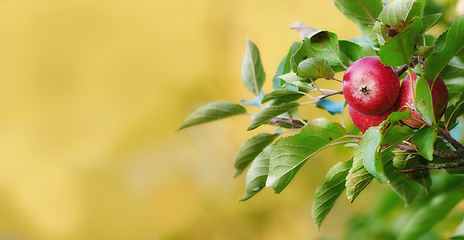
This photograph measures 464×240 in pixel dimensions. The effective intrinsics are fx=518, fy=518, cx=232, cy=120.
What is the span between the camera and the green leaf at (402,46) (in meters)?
0.41

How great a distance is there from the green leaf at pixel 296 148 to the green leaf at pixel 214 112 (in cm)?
14

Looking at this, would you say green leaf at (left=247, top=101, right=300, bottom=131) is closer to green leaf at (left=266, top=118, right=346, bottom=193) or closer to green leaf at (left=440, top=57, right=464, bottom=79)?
green leaf at (left=266, top=118, right=346, bottom=193)

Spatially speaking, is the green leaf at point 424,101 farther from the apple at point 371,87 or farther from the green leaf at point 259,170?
the green leaf at point 259,170

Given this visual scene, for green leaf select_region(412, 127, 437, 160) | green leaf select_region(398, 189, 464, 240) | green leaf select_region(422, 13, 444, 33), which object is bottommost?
green leaf select_region(398, 189, 464, 240)

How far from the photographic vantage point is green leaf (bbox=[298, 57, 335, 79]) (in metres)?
0.47

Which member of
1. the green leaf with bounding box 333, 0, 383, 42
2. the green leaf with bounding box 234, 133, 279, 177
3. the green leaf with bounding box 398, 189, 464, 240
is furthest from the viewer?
the green leaf with bounding box 398, 189, 464, 240

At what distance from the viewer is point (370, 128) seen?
1.42ft

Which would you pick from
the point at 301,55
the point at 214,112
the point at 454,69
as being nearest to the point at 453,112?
the point at 454,69

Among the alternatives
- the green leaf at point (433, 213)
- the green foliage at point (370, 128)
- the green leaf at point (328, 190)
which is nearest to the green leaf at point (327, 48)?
the green foliage at point (370, 128)

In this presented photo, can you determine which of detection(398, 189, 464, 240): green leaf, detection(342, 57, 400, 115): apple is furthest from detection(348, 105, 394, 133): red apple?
detection(398, 189, 464, 240): green leaf

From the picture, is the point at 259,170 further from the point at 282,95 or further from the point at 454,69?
the point at 454,69

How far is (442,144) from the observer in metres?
0.55

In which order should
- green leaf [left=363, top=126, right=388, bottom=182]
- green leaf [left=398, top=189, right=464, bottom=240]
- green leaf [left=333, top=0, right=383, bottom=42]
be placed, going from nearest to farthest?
green leaf [left=363, top=126, right=388, bottom=182]
green leaf [left=333, top=0, right=383, bottom=42]
green leaf [left=398, top=189, right=464, bottom=240]

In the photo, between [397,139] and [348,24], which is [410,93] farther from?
[348,24]
